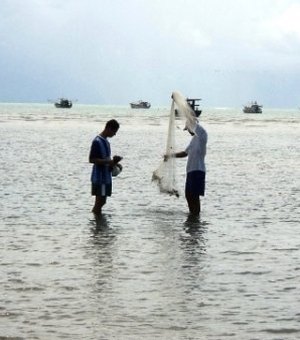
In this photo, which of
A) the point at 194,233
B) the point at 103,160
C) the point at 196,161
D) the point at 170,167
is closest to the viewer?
the point at 194,233

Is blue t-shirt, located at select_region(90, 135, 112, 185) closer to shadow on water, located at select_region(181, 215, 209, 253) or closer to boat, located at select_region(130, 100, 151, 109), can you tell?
shadow on water, located at select_region(181, 215, 209, 253)

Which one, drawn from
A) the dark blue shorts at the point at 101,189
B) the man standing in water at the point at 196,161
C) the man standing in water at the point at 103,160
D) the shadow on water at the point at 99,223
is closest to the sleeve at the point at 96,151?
the man standing in water at the point at 103,160

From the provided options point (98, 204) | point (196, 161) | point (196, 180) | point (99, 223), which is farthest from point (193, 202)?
point (99, 223)

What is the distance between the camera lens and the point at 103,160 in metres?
10.0

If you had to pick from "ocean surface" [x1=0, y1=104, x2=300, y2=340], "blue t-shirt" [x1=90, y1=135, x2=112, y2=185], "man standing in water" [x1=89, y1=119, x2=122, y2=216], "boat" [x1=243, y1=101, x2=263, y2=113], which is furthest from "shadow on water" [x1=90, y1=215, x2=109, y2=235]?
"boat" [x1=243, y1=101, x2=263, y2=113]

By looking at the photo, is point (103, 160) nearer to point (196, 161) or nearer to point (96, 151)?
point (96, 151)

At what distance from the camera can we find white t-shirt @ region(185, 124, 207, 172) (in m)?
10.3

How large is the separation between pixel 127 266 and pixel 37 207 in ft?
15.2

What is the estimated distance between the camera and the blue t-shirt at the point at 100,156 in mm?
10031

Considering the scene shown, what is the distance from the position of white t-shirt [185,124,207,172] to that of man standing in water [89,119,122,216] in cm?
102

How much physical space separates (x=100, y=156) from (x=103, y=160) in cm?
7

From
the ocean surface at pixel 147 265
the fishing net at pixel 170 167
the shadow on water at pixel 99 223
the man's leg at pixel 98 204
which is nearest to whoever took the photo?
the ocean surface at pixel 147 265

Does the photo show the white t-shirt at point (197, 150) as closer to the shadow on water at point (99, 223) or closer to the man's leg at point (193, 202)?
the man's leg at point (193, 202)

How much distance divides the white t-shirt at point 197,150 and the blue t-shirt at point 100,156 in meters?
1.12
